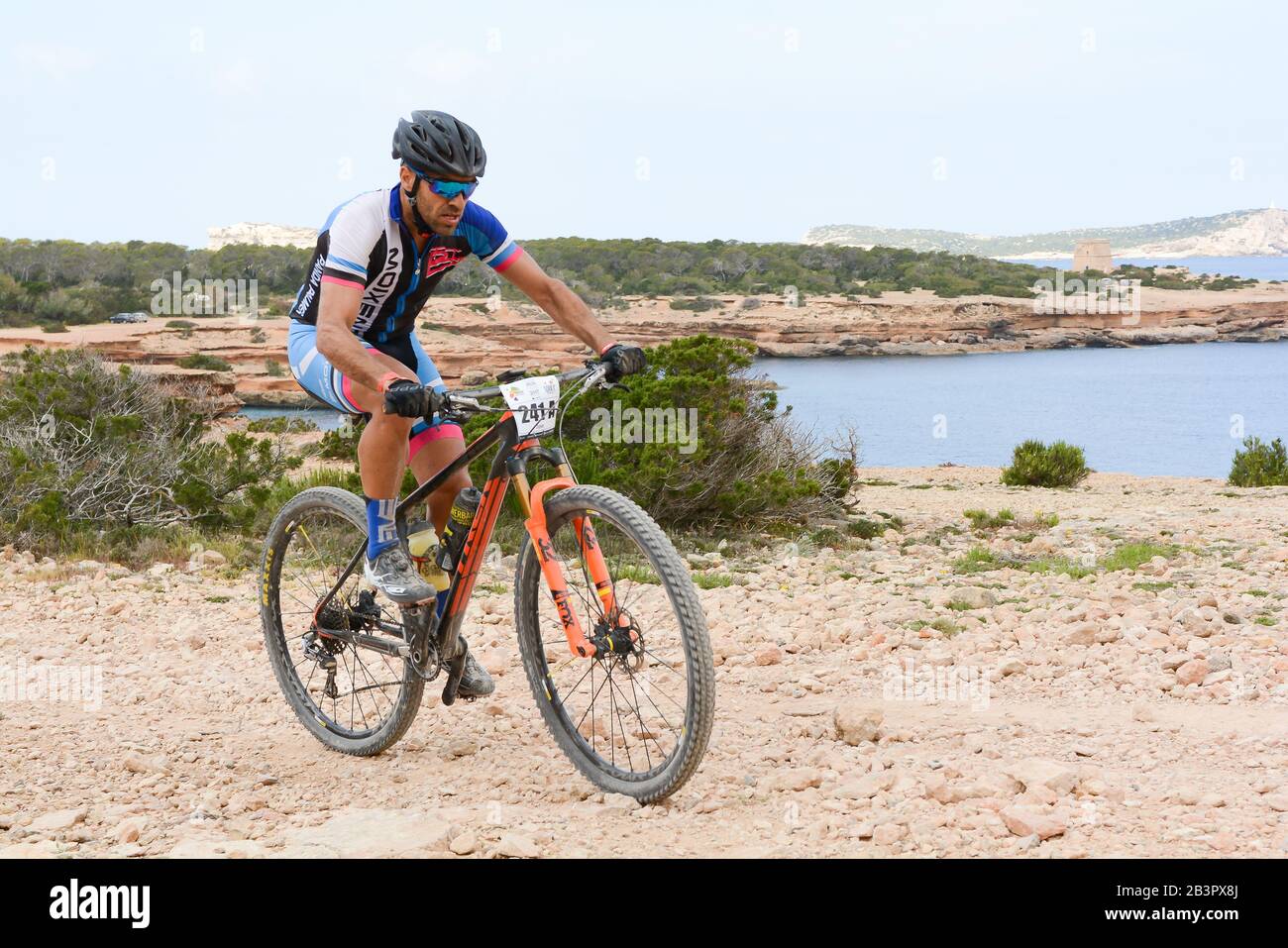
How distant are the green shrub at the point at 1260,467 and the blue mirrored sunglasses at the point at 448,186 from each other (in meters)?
14.5

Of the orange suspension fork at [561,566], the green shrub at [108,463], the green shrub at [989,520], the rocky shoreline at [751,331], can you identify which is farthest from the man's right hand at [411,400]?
the rocky shoreline at [751,331]

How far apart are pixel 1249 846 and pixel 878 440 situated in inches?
943

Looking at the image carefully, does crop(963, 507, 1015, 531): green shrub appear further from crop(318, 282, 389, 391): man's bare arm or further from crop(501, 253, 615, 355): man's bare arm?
crop(318, 282, 389, 391): man's bare arm

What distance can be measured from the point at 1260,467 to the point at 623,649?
15.4 metres

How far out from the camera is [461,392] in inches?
139

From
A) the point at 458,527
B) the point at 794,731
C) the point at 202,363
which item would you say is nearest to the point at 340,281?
the point at 458,527

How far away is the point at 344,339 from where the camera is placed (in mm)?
3484

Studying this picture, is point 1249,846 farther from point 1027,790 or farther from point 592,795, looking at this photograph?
point 592,795

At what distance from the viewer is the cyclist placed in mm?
3547

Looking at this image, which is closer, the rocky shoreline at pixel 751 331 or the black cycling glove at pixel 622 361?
the black cycling glove at pixel 622 361

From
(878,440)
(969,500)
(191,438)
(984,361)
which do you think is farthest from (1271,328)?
(191,438)

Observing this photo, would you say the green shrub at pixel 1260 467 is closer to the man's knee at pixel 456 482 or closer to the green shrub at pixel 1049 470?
the green shrub at pixel 1049 470

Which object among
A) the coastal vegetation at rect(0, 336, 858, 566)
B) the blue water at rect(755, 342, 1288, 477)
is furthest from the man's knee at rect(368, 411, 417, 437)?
the blue water at rect(755, 342, 1288, 477)

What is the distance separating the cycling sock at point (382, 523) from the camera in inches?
156
